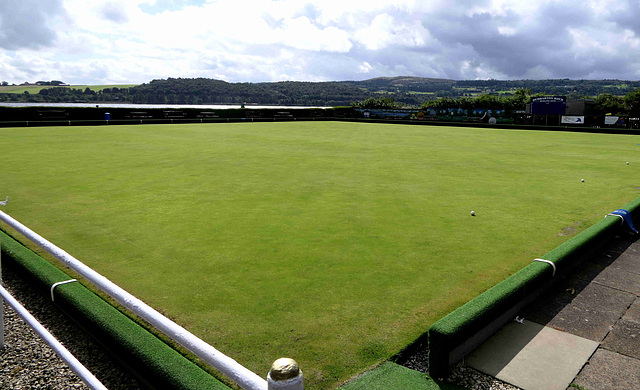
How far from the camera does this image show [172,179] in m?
12.7

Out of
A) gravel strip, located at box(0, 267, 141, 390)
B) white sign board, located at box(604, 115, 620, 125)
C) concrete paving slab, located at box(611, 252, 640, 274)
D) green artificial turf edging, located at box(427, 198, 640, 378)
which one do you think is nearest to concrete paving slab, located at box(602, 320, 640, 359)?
green artificial turf edging, located at box(427, 198, 640, 378)

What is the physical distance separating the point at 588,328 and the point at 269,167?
38.9 ft

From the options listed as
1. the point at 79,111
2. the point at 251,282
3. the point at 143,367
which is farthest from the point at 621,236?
the point at 79,111

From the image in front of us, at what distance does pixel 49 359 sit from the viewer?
12.8 feet

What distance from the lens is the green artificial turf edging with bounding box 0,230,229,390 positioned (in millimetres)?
3193

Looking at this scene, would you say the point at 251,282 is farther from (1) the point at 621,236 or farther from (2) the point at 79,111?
(2) the point at 79,111

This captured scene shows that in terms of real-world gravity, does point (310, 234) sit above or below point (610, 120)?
below

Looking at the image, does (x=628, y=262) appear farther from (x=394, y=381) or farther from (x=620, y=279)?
(x=394, y=381)

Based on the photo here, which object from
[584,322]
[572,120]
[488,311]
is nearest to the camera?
[488,311]

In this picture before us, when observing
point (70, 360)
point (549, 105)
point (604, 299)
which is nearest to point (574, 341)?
point (604, 299)

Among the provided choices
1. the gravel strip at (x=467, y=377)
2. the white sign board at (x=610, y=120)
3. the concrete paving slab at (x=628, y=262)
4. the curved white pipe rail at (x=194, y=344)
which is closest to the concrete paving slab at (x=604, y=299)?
the concrete paving slab at (x=628, y=262)

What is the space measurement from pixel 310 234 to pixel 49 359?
170 inches

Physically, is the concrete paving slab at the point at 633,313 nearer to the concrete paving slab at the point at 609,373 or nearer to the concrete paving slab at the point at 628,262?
the concrete paving slab at the point at 609,373

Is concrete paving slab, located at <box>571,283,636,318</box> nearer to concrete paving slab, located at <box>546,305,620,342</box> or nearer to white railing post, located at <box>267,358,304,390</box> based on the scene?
concrete paving slab, located at <box>546,305,620,342</box>
